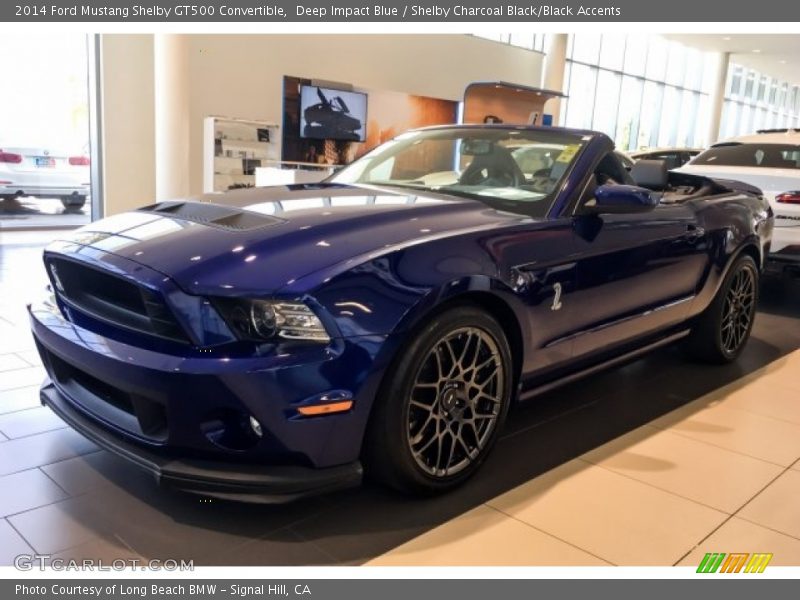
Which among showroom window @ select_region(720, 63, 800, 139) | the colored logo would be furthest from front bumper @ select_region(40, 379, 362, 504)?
showroom window @ select_region(720, 63, 800, 139)

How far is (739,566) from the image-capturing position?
2.12m

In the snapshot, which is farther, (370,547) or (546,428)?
(546,428)

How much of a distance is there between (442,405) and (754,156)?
18.1 feet

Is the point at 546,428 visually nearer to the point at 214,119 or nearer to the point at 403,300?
the point at 403,300

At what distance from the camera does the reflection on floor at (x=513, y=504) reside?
6.76ft

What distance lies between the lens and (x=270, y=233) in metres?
2.18

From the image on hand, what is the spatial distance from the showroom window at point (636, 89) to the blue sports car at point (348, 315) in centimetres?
1416

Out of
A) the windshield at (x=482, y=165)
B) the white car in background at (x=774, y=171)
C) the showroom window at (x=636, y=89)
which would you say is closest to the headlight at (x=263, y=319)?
the windshield at (x=482, y=165)

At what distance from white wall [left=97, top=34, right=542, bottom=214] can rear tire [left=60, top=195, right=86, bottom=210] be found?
1129 mm

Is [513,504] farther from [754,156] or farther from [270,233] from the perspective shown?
[754,156]

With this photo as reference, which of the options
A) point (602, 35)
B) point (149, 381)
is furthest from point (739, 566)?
Answer: point (602, 35)

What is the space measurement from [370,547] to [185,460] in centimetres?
61

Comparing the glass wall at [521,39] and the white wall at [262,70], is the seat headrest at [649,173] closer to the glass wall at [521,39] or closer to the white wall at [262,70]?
the white wall at [262,70]

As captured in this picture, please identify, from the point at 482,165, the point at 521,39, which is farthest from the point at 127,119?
the point at 521,39
